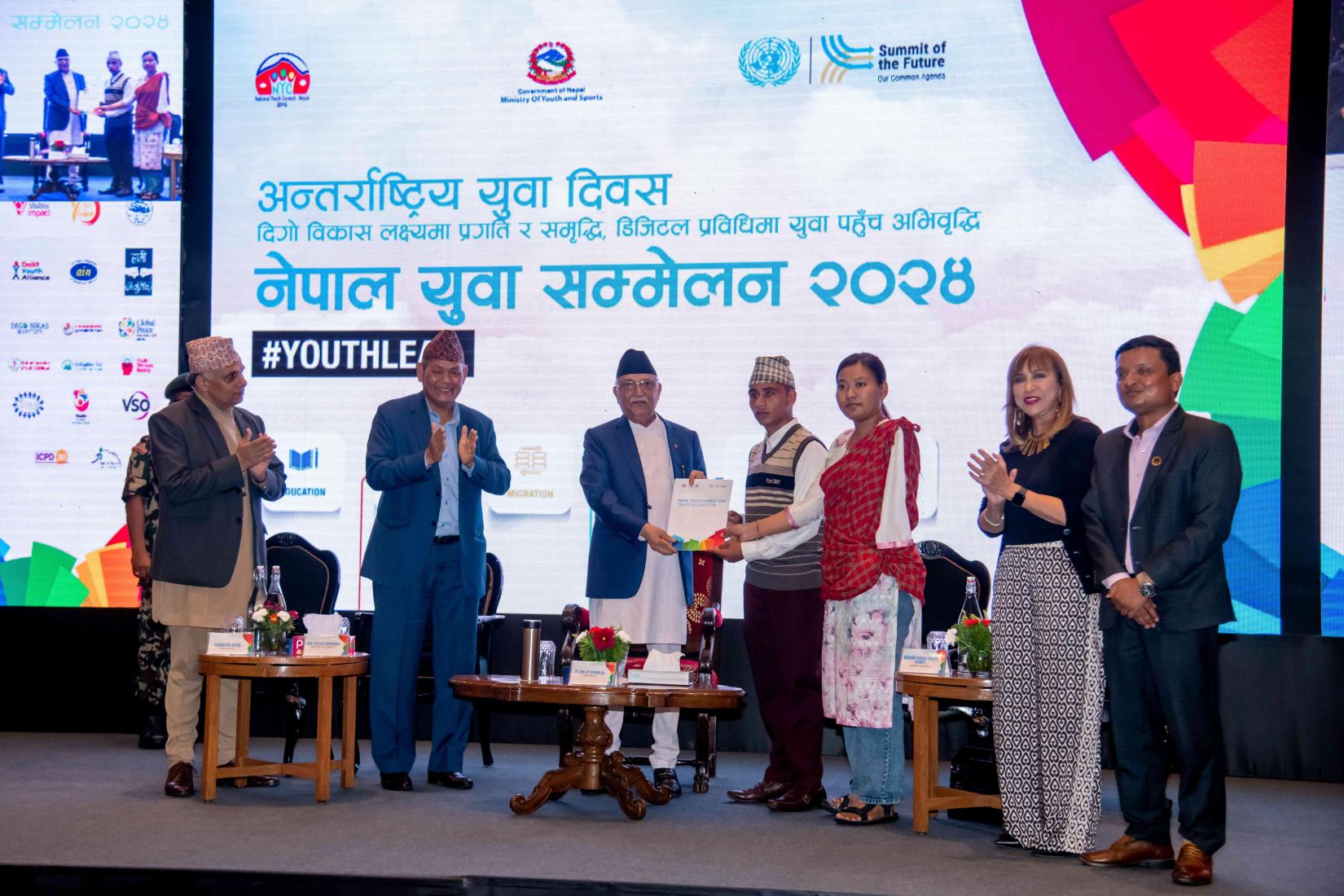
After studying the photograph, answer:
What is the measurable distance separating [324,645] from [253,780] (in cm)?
65

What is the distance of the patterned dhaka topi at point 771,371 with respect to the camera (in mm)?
4707

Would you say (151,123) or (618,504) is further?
(151,123)

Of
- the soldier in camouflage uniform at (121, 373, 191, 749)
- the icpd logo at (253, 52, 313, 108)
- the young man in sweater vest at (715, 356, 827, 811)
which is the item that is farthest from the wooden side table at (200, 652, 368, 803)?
the icpd logo at (253, 52, 313, 108)

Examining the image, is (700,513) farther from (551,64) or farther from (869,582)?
(551,64)

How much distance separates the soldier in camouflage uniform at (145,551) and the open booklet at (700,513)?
2473mm

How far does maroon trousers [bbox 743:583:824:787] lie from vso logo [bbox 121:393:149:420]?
370 cm

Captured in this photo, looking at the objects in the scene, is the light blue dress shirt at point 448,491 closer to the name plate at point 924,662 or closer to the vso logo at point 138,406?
the name plate at point 924,662

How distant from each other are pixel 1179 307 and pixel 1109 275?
34cm

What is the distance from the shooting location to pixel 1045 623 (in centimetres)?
376

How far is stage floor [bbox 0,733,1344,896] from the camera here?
3.41m

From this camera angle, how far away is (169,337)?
6.68 metres

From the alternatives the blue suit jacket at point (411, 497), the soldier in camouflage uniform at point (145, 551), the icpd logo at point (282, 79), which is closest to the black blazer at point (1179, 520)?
the blue suit jacket at point (411, 497)

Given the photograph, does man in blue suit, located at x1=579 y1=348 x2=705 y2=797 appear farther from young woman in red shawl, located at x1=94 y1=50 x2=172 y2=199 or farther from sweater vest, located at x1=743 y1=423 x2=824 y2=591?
young woman in red shawl, located at x1=94 y1=50 x2=172 y2=199

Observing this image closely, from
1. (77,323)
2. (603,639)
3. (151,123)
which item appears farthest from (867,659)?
(151,123)
